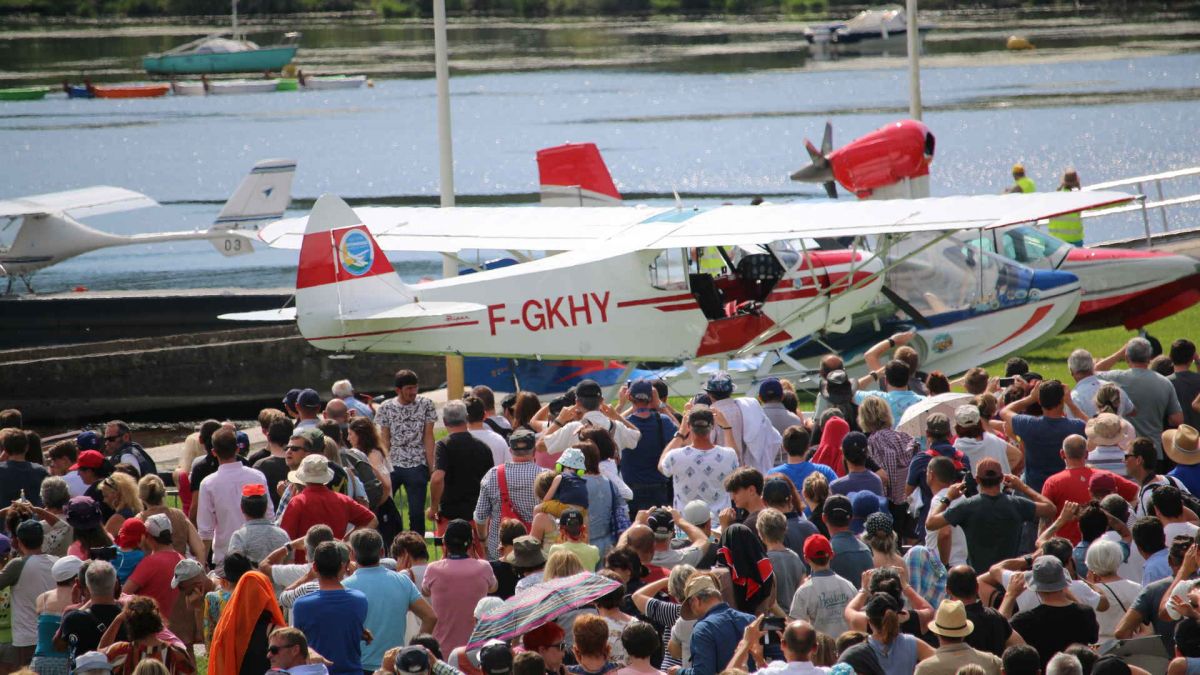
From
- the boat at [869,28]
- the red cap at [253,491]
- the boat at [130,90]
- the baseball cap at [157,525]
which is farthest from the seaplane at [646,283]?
the boat at [869,28]

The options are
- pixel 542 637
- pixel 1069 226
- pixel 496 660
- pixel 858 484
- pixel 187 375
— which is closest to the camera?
pixel 496 660

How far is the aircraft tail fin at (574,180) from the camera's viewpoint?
1789 cm

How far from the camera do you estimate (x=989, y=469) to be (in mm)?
7148

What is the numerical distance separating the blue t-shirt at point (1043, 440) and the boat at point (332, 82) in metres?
75.3

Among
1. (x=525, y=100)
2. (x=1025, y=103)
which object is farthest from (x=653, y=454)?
(x=525, y=100)

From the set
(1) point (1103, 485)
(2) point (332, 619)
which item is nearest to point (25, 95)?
(2) point (332, 619)

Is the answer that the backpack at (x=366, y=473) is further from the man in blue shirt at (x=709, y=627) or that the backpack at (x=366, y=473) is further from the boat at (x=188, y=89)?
the boat at (x=188, y=89)

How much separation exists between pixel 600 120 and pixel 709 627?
208 feet

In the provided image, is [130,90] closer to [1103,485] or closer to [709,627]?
[1103,485]

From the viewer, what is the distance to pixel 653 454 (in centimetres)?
906

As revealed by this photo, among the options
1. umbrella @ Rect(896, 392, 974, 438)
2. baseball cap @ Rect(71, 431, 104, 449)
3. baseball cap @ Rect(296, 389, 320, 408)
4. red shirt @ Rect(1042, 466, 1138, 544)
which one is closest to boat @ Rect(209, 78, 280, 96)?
baseball cap @ Rect(296, 389, 320, 408)

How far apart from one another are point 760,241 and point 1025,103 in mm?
55291

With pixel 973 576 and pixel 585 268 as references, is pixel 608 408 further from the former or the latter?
pixel 585 268

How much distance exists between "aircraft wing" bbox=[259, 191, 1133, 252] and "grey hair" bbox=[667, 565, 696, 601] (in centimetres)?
735
